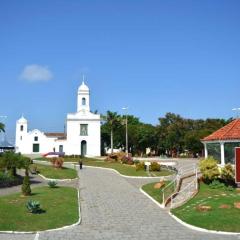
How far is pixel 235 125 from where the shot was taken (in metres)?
34.2

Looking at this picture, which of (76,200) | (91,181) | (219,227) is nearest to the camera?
(219,227)

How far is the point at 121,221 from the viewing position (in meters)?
21.0

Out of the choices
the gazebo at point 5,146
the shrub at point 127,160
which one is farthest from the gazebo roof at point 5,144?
the shrub at point 127,160

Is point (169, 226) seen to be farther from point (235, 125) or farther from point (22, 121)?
point (22, 121)

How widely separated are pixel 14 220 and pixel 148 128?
78.4 metres

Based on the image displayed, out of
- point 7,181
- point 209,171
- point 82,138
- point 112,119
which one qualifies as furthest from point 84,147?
point 209,171

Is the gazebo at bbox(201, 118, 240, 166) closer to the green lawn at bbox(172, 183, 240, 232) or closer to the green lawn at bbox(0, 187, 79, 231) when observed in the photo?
the green lawn at bbox(172, 183, 240, 232)

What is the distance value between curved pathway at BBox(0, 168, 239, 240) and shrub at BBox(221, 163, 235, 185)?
607cm

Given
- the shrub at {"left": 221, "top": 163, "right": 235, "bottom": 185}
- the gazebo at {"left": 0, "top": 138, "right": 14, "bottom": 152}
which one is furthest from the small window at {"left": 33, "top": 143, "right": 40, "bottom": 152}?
the shrub at {"left": 221, "top": 163, "right": 235, "bottom": 185}

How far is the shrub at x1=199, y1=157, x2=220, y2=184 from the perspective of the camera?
3047 centimetres

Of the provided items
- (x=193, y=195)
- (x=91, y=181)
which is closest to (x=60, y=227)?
(x=193, y=195)

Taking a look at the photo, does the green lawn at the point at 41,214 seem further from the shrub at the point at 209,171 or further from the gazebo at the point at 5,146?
the gazebo at the point at 5,146

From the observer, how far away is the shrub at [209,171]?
3047cm

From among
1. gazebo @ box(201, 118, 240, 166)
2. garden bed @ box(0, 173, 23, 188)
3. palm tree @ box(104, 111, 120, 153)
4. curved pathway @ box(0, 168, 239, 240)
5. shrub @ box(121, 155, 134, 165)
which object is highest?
palm tree @ box(104, 111, 120, 153)
